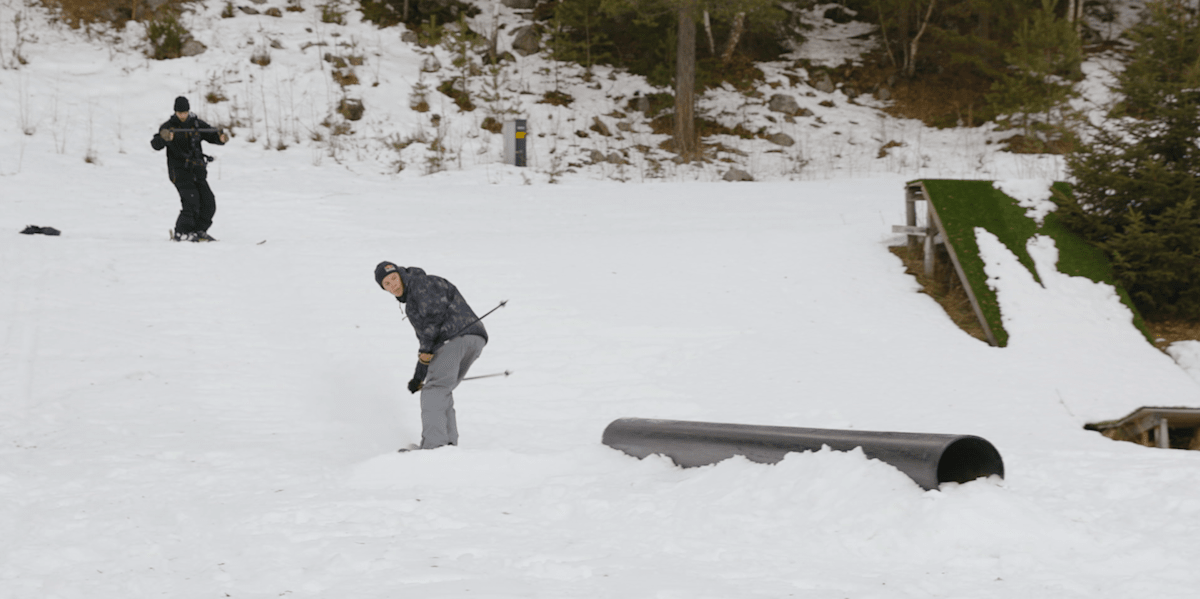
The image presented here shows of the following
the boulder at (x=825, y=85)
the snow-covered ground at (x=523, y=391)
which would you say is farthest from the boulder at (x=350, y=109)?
the boulder at (x=825, y=85)

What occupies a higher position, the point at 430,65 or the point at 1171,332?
the point at 430,65

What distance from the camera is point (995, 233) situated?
9320 mm

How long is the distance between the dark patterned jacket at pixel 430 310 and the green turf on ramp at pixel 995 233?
5411 millimetres

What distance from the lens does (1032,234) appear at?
9.32 meters

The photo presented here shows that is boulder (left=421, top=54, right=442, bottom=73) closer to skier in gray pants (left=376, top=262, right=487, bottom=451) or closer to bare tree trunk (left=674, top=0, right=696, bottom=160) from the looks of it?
bare tree trunk (left=674, top=0, right=696, bottom=160)

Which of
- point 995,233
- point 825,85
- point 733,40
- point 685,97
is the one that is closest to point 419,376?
point 995,233

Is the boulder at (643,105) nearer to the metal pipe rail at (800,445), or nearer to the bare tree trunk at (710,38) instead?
the bare tree trunk at (710,38)

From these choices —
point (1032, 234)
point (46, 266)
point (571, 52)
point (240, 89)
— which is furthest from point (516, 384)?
point (571, 52)

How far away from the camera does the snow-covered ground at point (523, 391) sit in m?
3.49

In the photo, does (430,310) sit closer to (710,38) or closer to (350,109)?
(350,109)

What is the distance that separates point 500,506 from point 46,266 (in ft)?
21.9

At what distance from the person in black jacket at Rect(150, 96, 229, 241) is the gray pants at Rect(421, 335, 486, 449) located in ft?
18.9

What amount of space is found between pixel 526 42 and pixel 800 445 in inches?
713

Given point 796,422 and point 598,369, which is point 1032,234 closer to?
point 796,422
